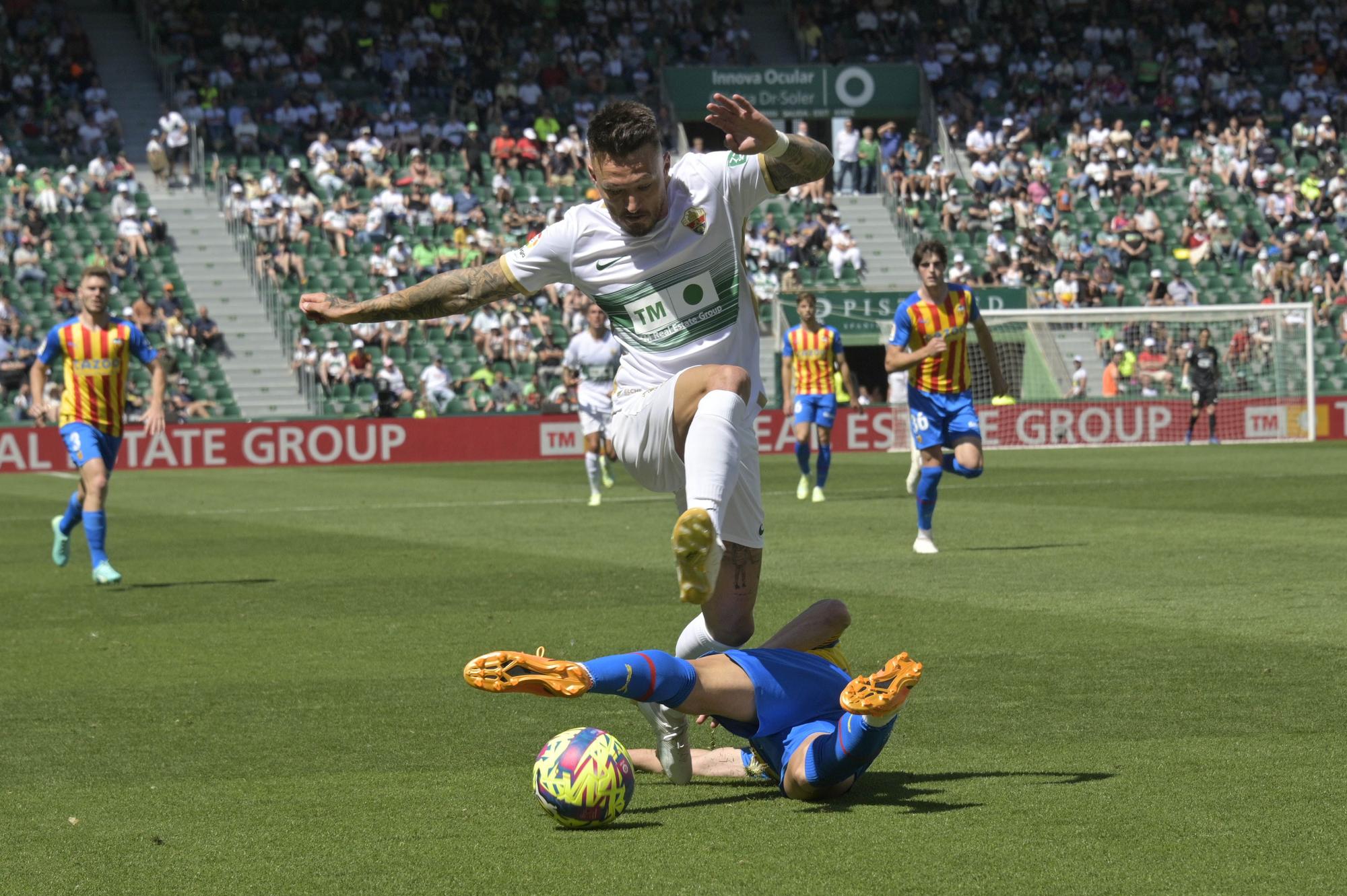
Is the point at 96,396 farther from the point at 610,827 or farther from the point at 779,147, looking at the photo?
the point at 610,827

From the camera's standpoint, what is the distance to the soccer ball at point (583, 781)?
5070 mm

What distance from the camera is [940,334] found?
13328 millimetres

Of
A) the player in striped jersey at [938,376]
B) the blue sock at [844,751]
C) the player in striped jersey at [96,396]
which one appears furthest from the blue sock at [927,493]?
the blue sock at [844,751]

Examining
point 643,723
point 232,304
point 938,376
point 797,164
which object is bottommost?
point 643,723

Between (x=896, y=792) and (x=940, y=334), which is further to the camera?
(x=940, y=334)

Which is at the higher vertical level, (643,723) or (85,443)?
(85,443)

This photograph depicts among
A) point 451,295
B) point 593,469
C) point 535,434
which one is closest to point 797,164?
point 451,295

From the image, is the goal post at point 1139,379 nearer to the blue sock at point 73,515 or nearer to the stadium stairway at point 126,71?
the stadium stairway at point 126,71

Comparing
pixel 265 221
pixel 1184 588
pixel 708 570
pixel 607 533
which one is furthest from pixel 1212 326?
pixel 708 570

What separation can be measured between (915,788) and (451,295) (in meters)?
2.42

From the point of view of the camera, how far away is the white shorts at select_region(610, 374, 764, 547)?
6.16m

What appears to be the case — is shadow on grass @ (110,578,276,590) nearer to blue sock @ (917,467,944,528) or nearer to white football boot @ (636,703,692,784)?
blue sock @ (917,467,944,528)

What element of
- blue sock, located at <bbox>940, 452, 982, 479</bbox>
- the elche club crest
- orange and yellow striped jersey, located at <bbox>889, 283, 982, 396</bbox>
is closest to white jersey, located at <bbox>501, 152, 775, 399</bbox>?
the elche club crest

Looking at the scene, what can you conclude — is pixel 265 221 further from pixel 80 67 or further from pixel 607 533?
pixel 607 533
